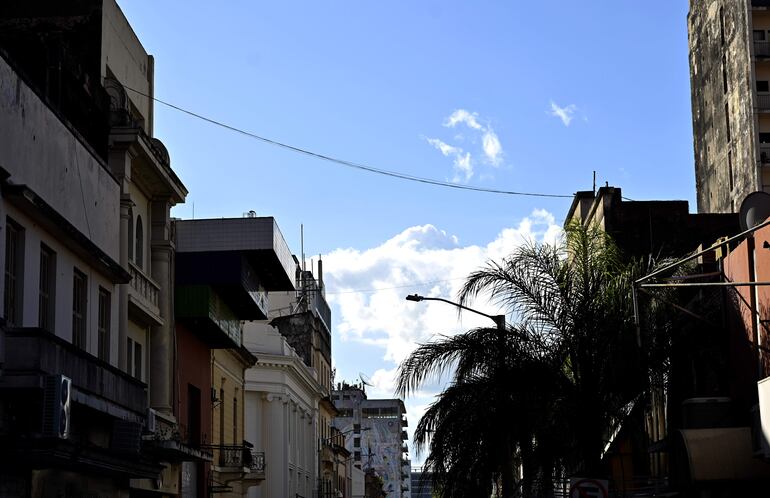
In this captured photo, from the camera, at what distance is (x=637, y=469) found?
40.5 meters

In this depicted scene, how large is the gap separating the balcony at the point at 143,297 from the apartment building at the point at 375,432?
10551cm

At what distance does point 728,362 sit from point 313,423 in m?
42.5

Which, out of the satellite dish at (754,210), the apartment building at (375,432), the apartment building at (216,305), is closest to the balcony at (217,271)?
the apartment building at (216,305)

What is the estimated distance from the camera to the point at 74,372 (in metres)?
20.7

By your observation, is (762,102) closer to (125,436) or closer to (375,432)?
(125,436)

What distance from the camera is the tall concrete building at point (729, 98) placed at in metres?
58.4

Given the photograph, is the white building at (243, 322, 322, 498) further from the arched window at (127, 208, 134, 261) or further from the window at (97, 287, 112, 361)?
the window at (97, 287, 112, 361)

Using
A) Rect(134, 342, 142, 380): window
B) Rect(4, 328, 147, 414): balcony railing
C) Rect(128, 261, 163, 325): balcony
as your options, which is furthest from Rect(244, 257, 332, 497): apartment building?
Rect(4, 328, 147, 414): balcony railing

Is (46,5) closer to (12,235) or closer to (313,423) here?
(12,235)

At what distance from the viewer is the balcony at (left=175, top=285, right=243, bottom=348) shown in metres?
34.5

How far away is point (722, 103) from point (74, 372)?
153 feet

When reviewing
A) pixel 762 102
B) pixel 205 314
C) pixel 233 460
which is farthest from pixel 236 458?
pixel 762 102

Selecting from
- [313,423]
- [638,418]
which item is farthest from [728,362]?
[313,423]

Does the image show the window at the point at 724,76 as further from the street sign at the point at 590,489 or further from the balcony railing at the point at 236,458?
the street sign at the point at 590,489
